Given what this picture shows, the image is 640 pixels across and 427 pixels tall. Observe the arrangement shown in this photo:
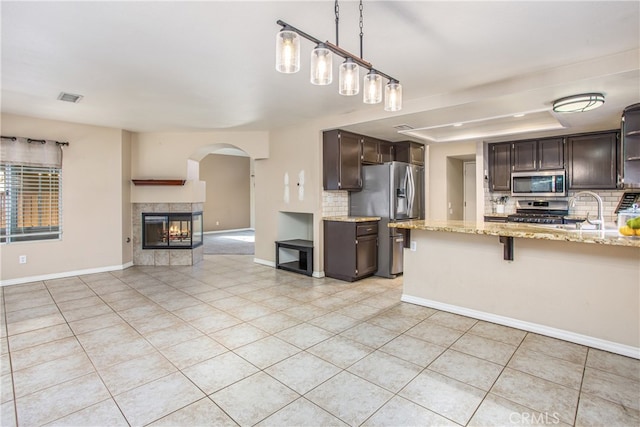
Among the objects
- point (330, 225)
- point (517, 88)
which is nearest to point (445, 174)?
point (330, 225)

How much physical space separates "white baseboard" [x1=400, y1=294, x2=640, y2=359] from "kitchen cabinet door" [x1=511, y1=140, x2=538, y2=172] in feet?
10.8

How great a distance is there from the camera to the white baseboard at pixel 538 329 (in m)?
2.63

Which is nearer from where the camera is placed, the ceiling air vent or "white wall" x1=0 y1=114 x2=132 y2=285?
the ceiling air vent

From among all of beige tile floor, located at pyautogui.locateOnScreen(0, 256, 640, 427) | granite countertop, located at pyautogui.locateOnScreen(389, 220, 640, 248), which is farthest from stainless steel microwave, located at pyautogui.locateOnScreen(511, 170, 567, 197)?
beige tile floor, located at pyautogui.locateOnScreen(0, 256, 640, 427)

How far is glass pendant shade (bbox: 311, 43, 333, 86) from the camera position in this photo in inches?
72.6

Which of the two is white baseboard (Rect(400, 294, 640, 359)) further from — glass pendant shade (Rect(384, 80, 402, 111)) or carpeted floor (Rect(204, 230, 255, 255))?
carpeted floor (Rect(204, 230, 255, 255))

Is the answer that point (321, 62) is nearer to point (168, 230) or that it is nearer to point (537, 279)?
point (537, 279)

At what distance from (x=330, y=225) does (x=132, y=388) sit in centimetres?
339

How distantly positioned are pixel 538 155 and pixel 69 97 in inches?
265

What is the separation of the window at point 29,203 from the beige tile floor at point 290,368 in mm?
1326

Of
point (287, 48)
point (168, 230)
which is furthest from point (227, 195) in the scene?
point (287, 48)

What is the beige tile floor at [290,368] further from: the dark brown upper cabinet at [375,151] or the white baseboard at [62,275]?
the dark brown upper cabinet at [375,151]

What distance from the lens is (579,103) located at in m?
3.29

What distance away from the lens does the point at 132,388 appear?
2.16 meters
